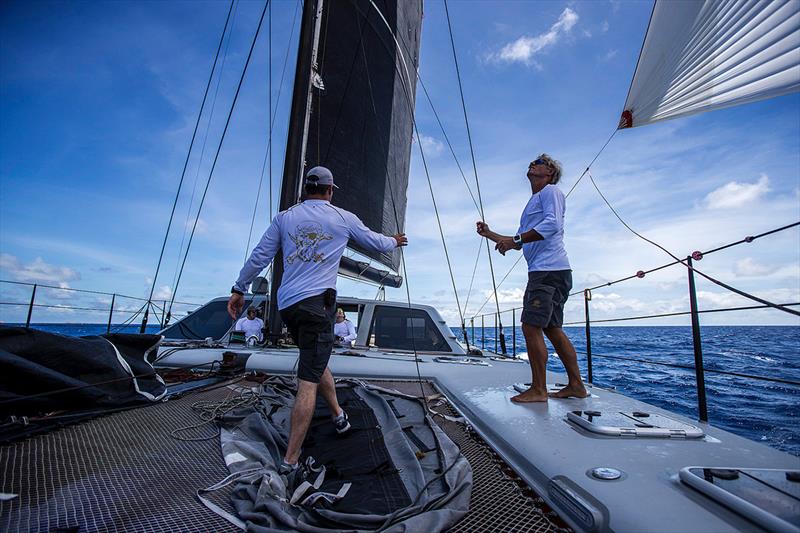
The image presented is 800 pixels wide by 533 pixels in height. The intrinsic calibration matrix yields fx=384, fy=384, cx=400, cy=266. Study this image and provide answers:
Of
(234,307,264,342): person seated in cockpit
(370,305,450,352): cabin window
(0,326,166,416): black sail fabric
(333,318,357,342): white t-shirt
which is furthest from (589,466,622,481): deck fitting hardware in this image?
(234,307,264,342): person seated in cockpit

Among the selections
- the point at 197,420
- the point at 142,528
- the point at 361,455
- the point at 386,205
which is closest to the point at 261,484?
the point at 142,528

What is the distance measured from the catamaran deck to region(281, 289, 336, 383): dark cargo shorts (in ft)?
2.72

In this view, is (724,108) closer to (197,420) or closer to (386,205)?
(197,420)

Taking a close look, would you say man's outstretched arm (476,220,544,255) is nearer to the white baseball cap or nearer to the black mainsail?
the white baseball cap

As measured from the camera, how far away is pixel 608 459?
1286 mm

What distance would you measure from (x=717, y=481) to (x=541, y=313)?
A: 3.67 ft

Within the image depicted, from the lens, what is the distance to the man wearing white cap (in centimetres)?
178

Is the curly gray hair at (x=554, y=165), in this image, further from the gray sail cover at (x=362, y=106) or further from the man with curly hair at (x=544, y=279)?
the gray sail cover at (x=362, y=106)

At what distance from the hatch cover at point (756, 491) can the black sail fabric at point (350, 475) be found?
641 mm

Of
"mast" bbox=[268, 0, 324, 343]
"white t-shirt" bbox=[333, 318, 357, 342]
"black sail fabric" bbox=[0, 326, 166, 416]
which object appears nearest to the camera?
"black sail fabric" bbox=[0, 326, 166, 416]

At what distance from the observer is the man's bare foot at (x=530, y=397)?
2107mm

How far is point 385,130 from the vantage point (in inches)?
287

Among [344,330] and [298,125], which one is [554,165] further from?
[344,330]

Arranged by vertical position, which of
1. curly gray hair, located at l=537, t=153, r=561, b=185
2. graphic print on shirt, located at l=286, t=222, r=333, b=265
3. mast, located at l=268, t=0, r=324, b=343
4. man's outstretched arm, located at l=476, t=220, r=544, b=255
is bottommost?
graphic print on shirt, located at l=286, t=222, r=333, b=265
